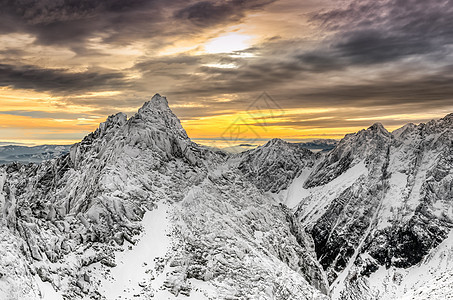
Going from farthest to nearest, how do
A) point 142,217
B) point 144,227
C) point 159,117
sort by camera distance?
point 159,117, point 142,217, point 144,227

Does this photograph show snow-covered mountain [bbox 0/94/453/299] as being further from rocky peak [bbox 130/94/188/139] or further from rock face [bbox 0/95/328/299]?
rocky peak [bbox 130/94/188/139]

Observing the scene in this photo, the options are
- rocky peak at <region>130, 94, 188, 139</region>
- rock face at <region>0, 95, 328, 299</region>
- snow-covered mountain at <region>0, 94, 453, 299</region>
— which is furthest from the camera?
rocky peak at <region>130, 94, 188, 139</region>

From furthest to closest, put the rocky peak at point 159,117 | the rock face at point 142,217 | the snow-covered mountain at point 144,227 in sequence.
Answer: the rocky peak at point 159,117, the rock face at point 142,217, the snow-covered mountain at point 144,227

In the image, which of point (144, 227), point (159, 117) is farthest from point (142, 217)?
point (159, 117)

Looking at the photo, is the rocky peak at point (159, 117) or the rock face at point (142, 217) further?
the rocky peak at point (159, 117)

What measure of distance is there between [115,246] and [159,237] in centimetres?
982

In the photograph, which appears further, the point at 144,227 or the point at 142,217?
the point at 142,217

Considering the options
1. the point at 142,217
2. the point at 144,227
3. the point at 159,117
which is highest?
the point at 159,117

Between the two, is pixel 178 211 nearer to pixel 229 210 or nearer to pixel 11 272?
pixel 229 210

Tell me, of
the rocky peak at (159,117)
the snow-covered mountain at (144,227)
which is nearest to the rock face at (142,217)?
the snow-covered mountain at (144,227)

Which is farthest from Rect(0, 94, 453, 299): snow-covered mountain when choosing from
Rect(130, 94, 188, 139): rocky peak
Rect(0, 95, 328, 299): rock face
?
Rect(130, 94, 188, 139): rocky peak

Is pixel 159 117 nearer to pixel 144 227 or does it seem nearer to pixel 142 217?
pixel 142 217

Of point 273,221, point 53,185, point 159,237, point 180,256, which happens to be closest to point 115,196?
point 159,237

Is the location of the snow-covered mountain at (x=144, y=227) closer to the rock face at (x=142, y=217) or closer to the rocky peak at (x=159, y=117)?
the rock face at (x=142, y=217)
